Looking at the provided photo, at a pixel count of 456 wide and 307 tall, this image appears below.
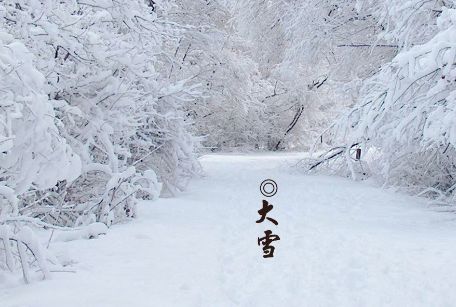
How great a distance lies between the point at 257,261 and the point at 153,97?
5.03 m

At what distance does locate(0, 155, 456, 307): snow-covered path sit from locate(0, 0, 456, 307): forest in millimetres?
314

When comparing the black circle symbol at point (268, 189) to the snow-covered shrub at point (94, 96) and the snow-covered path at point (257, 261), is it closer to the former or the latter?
the snow-covered path at point (257, 261)

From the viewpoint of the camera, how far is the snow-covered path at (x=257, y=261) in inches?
184

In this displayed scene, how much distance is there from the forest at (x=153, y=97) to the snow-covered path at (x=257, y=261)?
31cm

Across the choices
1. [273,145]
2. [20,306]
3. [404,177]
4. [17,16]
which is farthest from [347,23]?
[273,145]

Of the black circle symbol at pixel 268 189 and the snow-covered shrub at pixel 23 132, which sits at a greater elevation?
the snow-covered shrub at pixel 23 132

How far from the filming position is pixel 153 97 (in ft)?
34.2

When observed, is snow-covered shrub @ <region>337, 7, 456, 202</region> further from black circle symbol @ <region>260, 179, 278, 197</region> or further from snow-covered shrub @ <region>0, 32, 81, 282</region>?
snow-covered shrub @ <region>0, 32, 81, 282</region>

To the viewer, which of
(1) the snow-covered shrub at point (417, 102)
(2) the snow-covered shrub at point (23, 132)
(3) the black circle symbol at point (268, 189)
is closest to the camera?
(2) the snow-covered shrub at point (23, 132)

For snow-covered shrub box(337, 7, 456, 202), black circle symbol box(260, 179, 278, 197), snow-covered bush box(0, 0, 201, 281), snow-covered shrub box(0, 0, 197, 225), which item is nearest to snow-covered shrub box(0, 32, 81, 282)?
snow-covered bush box(0, 0, 201, 281)

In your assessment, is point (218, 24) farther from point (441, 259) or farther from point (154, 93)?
point (441, 259)

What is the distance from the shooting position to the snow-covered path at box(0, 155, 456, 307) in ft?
15.3

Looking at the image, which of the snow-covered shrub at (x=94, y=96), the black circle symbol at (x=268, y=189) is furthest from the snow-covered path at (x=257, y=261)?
the black circle symbol at (x=268, y=189)

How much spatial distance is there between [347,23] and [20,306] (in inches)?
439
